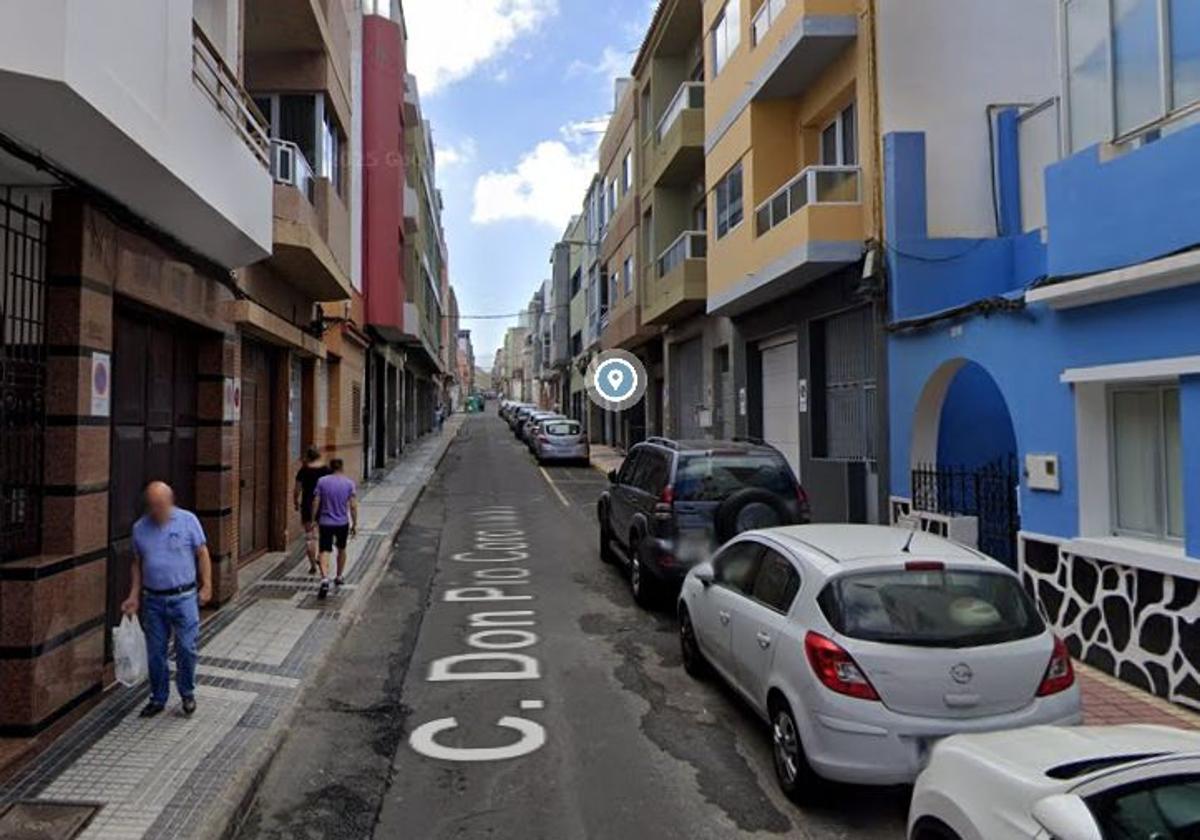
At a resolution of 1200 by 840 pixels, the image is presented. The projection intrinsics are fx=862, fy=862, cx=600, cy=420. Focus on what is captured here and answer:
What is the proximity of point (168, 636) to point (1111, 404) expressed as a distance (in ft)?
25.0

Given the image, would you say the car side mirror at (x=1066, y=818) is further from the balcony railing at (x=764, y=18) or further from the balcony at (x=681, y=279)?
the balcony at (x=681, y=279)

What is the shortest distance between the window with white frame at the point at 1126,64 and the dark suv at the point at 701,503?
418cm

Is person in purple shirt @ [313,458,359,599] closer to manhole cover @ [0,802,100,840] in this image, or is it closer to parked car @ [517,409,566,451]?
manhole cover @ [0,802,100,840]

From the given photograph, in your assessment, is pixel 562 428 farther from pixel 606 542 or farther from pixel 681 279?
pixel 606 542

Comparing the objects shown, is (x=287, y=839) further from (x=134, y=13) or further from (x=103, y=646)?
(x=134, y=13)

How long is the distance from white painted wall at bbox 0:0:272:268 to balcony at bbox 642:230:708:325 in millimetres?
13766

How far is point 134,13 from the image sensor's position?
5.32 metres

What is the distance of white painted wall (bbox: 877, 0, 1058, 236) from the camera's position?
37.3ft

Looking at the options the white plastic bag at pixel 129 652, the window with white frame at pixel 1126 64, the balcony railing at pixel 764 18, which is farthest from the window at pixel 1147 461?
the balcony railing at pixel 764 18

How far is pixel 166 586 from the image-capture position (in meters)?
5.67

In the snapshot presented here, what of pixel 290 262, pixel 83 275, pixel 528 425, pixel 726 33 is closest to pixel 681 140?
pixel 726 33

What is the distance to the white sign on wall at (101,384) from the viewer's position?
5.91 meters

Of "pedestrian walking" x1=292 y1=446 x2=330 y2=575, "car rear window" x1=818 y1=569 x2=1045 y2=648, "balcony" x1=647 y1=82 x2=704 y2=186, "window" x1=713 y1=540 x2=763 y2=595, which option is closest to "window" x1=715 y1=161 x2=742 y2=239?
"balcony" x1=647 y1=82 x2=704 y2=186

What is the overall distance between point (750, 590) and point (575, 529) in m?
10.1
